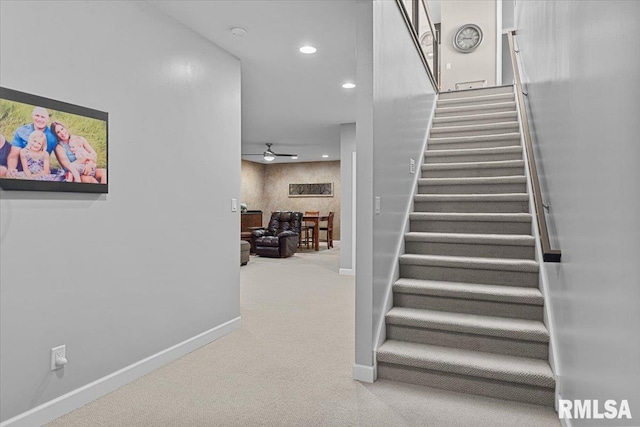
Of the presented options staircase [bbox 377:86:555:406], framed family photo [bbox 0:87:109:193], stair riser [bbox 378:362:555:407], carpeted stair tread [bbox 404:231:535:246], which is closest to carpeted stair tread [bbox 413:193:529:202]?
staircase [bbox 377:86:555:406]

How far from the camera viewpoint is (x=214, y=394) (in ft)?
8.25

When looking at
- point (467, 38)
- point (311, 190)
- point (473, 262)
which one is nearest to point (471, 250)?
point (473, 262)

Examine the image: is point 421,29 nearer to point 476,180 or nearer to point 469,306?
point 476,180

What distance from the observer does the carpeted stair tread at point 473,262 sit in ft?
9.75

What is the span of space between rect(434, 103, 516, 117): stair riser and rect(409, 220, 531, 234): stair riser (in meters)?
2.28

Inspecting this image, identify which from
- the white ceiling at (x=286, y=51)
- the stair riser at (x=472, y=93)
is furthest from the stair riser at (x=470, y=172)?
the stair riser at (x=472, y=93)

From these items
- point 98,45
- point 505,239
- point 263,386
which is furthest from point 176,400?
point 505,239

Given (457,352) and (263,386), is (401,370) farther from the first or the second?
(263,386)

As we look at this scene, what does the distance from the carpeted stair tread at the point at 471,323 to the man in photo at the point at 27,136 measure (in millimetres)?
2327

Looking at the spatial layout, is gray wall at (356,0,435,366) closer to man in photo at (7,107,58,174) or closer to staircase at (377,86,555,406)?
staircase at (377,86,555,406)

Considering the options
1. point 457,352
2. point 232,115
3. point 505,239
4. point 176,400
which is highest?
point 232,115

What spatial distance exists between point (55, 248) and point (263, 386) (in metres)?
1.47

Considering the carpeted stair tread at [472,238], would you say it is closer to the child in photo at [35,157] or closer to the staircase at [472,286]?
the staircase at [472,286]

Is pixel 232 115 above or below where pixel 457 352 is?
above
